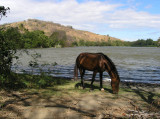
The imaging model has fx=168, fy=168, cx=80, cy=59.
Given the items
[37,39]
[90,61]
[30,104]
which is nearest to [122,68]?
[90,61]

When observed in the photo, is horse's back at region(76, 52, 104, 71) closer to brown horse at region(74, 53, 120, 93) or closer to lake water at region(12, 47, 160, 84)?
brown horse at region(74, 53, 120, 93)

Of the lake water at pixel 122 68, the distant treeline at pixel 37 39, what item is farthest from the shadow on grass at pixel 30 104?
the lake water at pixel 122 68

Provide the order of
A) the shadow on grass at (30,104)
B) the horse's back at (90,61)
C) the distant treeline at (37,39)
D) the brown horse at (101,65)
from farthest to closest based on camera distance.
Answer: the distant treeline at (37,39) < the horse's back at (90,61) < the brown horse at (101,65) < the shadow on grass at (30,104)

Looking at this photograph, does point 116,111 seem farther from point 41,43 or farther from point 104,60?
point 41,43

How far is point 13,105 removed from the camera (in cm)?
539

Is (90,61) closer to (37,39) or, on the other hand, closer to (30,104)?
(30,104)

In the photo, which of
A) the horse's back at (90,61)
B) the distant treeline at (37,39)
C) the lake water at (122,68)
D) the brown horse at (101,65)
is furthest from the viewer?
the lake water at (122,68)

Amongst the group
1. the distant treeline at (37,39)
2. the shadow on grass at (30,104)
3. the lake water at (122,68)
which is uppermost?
the distant treeline at (37,39)

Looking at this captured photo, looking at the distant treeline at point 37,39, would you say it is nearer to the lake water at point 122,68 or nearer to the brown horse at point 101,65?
the lake water at point 122,68

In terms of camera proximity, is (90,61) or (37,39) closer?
(90,61)

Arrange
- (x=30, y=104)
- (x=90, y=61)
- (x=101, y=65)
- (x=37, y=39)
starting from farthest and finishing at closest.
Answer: (x=37, y=39) → (x=90, y=61) → (x=101, y=65) → (x=30, y=104)

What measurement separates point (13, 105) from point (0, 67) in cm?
293

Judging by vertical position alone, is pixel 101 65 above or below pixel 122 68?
above

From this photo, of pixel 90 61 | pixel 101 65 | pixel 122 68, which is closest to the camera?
pixel 101 65
